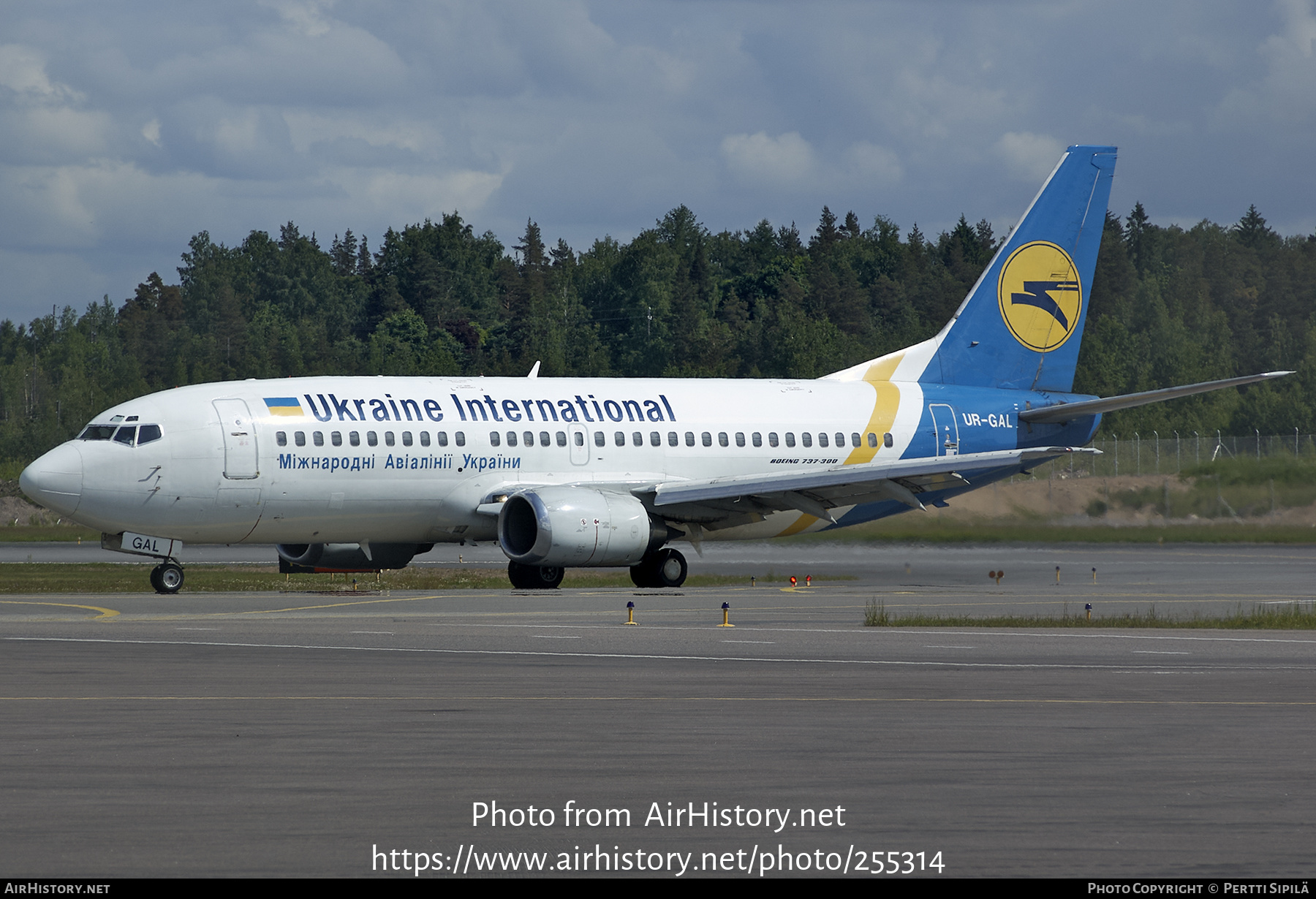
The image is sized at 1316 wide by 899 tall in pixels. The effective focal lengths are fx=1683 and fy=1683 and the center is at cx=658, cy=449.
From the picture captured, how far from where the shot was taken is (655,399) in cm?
3781

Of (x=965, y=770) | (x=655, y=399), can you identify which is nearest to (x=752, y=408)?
(x=655, y=399)

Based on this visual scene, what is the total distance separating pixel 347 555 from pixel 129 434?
237 inches

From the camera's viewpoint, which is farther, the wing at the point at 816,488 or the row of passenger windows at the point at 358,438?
the wing at the point at 816,488

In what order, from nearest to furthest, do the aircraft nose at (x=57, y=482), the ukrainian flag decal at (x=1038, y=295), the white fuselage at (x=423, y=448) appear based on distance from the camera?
the aircraft nose at (x=57, y=482)
the white fuselage at (x=423, y=448)
the ukrainian flag decal at (x=1038, y=295)

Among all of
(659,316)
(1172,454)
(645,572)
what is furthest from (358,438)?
(659,316)

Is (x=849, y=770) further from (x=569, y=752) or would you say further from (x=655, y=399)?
(x=655, y=399)

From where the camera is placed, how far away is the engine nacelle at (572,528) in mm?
32844

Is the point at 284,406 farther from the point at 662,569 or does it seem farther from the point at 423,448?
the point at 662,569

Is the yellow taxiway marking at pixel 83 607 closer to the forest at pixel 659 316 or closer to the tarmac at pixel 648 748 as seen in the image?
the tarmac at pixel 648 748

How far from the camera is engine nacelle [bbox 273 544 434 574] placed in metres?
36.1

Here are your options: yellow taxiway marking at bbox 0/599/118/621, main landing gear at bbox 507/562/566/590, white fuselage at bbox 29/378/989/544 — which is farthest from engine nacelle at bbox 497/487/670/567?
yellow taxiway marking at bbox 0/599/118/621

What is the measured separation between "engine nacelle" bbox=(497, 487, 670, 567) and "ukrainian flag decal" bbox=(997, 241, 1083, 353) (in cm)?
1271

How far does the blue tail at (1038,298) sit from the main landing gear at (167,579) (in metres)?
18.6

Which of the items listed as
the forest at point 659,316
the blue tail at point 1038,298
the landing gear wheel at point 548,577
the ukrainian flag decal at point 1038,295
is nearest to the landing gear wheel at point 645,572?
the landing gear wheel at point 548,577
